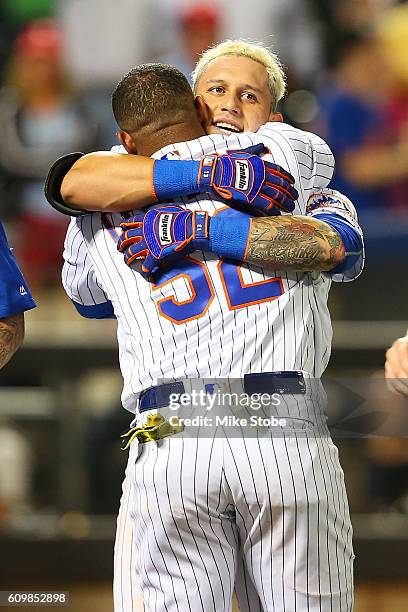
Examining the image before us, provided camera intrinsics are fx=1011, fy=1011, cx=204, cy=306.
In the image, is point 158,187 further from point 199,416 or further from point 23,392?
point 23,392

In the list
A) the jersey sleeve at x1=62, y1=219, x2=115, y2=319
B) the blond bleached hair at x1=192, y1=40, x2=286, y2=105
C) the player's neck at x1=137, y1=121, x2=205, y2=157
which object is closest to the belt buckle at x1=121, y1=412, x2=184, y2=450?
the jersey sleeve at x1=62, y1=219, x2=115, y2=319

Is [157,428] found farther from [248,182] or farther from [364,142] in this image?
[364,142]

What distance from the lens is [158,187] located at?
71.5 inches

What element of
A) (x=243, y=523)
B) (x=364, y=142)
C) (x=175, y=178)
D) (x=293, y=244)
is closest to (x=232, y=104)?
(x=175, y=178)

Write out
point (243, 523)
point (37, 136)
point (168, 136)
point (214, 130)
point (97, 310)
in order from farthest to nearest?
1. point (37, 136)
2. point (97, 310)
3. point (214, 130)
4. point (168, 136)
5. point (243, 523)

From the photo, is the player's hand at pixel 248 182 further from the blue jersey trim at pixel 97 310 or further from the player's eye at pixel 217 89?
the blue jersey trim at pixel 97 310

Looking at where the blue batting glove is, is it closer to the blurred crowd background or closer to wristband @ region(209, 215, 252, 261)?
wristband @ region(209, 215, 252, 261)

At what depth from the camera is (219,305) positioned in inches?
70.4

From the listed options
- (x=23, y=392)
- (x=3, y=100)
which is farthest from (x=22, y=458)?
(x=3, y=100)

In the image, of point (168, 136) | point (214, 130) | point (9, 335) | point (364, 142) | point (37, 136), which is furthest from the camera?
point (37, 136)

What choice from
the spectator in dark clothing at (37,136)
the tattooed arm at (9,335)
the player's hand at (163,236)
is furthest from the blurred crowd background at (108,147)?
the player's hand at (163,236)

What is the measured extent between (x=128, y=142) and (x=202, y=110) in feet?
0.51

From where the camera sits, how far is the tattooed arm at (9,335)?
7.22 ft

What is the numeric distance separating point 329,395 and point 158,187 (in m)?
0.62
